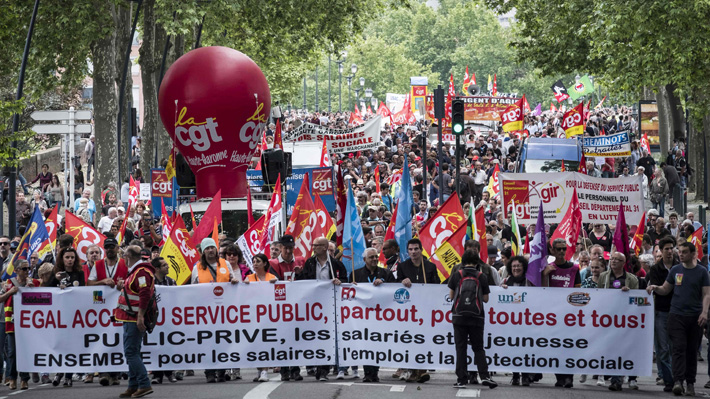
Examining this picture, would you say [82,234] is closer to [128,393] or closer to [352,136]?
[128,393]

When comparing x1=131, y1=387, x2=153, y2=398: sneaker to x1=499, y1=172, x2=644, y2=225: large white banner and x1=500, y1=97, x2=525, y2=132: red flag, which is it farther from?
x1=500, y1=97, x2=525, y2=132: red flag

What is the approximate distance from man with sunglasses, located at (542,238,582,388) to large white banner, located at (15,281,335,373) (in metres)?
2.30

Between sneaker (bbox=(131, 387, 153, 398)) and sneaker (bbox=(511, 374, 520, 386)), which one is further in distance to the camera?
sneaker (bbox=(511, 374, 520, 386))

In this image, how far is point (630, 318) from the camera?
13539 millimetres

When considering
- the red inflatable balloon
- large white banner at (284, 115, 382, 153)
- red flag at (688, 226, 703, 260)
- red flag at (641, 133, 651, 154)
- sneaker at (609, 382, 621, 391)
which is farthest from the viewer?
red flag at (641, 133, 651, 154)

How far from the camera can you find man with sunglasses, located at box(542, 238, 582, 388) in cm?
1366

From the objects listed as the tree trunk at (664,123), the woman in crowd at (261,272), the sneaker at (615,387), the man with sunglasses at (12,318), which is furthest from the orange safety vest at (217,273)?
the tree trunk at (664,123)

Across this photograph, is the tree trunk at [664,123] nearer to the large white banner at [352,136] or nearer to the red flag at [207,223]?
the large white banner at [352,136]

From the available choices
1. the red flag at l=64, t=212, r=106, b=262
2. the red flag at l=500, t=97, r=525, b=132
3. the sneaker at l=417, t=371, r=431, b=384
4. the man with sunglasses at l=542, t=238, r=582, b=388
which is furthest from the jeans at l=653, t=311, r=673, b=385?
the red flag at l=500, t=97, r=525, b=132

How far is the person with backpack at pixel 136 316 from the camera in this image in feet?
40.9

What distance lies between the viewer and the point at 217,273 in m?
14.1

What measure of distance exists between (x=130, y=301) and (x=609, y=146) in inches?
712

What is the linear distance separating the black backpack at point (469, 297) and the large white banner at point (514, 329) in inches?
29.8

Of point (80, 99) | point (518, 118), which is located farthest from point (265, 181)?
point (80, 99)
